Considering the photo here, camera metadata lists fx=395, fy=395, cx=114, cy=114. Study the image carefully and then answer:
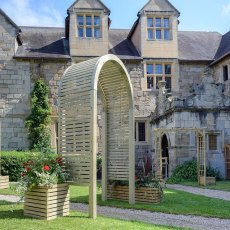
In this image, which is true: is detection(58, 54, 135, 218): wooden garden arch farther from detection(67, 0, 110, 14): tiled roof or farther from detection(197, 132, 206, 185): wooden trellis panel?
detection(67, 0, 110, 14): tiled roof

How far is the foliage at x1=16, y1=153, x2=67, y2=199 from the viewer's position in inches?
294

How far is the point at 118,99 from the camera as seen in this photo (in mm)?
10094

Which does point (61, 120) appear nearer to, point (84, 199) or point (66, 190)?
point (66, 190)

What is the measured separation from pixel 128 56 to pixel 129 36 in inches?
101

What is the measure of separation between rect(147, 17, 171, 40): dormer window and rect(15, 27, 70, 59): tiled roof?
471 cm

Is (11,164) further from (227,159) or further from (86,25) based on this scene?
(227,159)

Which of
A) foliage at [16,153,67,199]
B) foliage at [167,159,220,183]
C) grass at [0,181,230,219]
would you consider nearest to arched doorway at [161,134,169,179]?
foliage at [167,159,220,183]

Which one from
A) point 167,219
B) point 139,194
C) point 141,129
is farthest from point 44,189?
point 141,129

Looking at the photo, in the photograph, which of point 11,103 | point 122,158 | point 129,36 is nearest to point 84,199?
point 122,158

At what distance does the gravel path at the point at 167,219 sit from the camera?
23.2 feet

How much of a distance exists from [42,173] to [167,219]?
8.43ft

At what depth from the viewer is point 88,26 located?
70.3 feet

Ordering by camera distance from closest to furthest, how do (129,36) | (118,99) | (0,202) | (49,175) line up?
1. (49,175)
2. (0,202)
3. (118,99)
4. (129,36)

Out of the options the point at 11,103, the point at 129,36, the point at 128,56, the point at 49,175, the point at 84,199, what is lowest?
the point at 84,199
